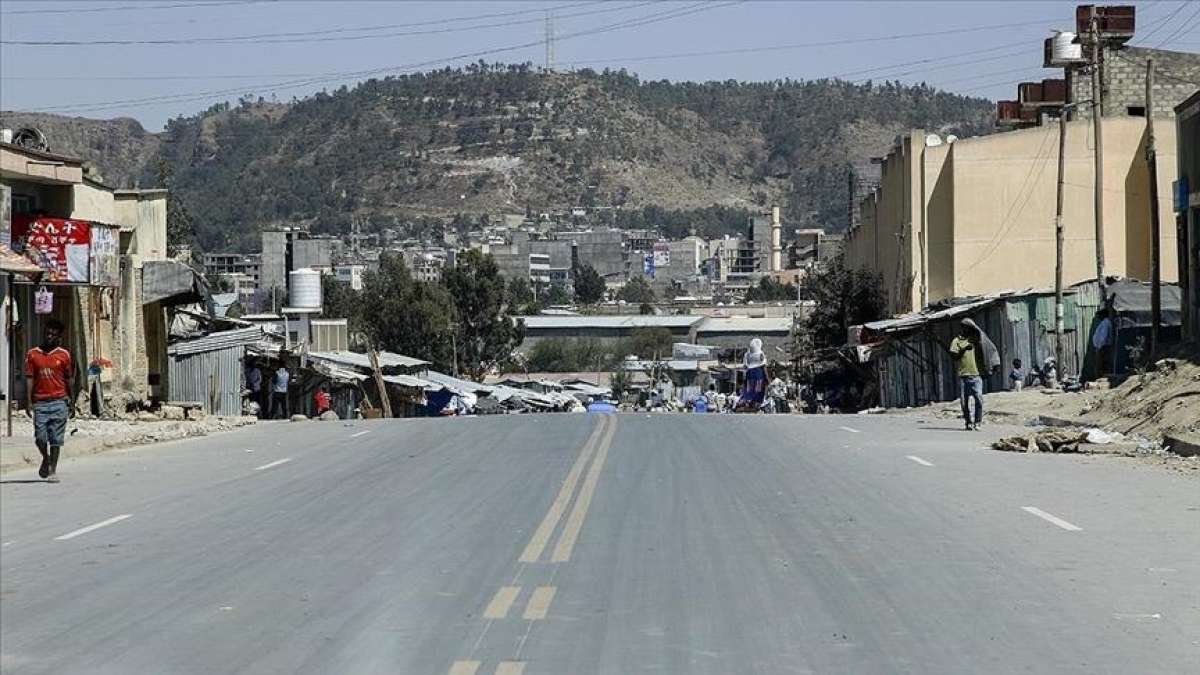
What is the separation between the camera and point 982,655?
10.2 metres

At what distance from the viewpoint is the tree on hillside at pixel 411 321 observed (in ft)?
326

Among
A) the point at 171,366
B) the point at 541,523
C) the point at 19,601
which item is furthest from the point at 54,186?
the point at 19,601

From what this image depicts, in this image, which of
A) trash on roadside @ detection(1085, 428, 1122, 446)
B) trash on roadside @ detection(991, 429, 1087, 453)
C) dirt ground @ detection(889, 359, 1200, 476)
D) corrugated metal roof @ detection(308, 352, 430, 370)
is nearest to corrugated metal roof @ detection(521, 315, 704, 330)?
corrugated metal roof @ detection(308, 352, 430, 370)

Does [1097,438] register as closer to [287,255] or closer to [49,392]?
[49,392]

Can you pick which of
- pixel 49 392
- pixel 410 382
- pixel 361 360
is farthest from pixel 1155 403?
pixel 361 360

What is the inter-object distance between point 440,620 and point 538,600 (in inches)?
37.6

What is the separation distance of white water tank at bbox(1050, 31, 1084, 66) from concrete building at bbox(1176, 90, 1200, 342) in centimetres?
2296

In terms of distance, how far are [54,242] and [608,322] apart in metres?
113

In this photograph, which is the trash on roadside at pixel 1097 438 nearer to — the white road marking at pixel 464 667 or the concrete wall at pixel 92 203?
the white road marking at pixel 464 667

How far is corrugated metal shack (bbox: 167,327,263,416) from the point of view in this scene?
53.0 metres

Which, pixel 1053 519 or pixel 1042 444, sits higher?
pixel 1053 519

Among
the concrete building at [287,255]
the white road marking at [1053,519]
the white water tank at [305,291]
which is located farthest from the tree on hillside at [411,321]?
the white road marking at [1053,519]

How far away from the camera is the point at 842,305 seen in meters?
78.2

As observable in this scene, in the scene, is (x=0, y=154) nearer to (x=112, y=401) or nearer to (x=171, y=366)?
(x=112, y=401)
